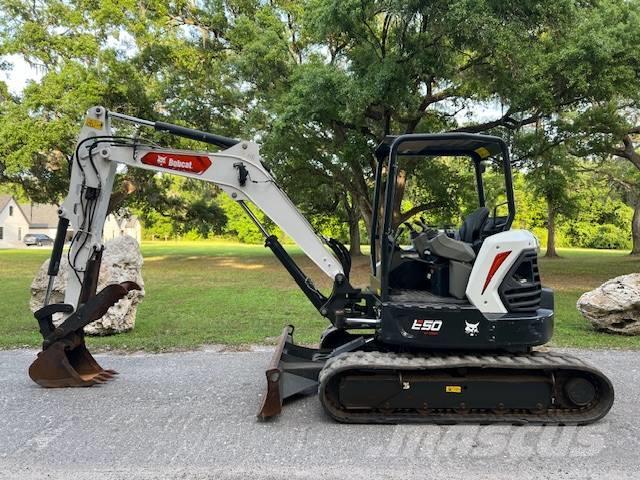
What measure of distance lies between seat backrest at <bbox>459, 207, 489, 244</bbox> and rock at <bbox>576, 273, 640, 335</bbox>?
15.4 feet

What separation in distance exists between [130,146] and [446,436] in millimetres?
4176

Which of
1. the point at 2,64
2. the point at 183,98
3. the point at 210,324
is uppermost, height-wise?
the point at 2,64

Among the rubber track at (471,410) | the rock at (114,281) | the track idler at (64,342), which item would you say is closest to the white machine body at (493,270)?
the rubber track at (471,410)

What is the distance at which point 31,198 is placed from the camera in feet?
86.8

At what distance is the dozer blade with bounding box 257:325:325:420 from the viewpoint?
4.69m

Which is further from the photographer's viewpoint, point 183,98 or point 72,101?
point 183,98

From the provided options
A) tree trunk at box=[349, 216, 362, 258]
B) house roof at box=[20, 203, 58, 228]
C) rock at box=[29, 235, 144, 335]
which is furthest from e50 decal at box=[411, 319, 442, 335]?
house roof at box=[20, 203, 58, 228]

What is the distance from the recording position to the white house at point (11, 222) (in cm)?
6372

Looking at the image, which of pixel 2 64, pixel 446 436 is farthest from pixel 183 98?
pixel 446 436

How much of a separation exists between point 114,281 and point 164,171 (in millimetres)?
4417

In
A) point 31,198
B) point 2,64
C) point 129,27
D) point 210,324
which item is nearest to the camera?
point 210,324

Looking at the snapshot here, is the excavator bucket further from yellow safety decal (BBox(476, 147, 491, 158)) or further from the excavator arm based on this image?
yellow safety decal (BBox(476, 147, 491, 158))

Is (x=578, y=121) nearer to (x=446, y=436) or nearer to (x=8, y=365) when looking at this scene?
(x=446, y=436)

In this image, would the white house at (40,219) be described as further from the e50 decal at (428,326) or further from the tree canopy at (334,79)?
the e50 decal at (428,326)
